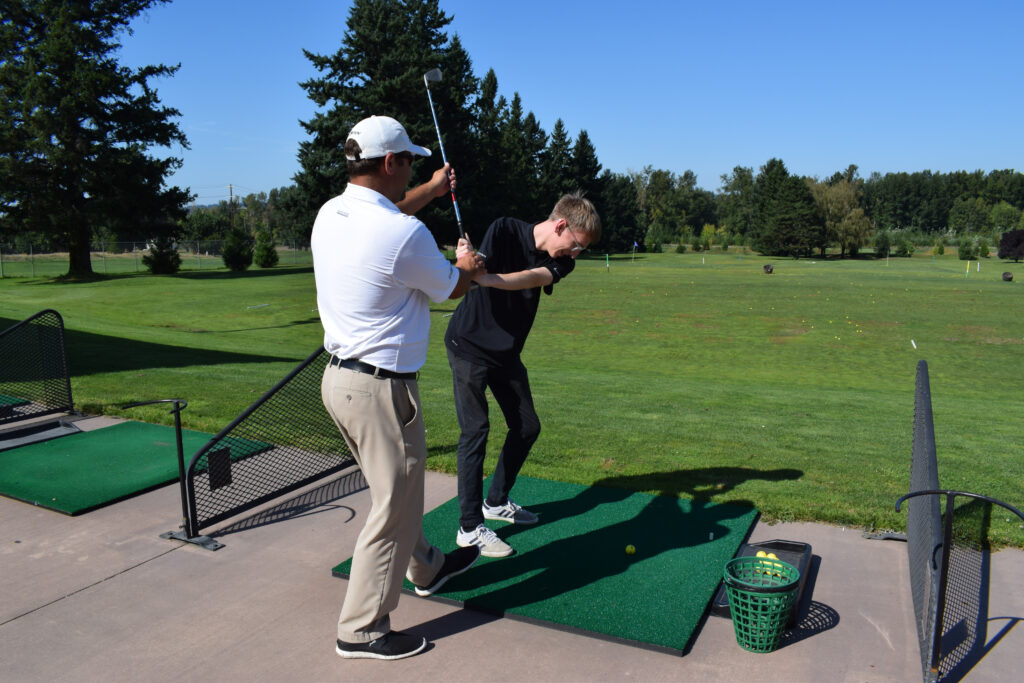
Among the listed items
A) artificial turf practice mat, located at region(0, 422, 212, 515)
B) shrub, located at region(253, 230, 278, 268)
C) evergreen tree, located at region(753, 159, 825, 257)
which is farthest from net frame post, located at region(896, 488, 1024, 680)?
evergreen tree, located at region(753, 159, 825, 257)

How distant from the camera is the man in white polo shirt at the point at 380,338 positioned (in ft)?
9.89

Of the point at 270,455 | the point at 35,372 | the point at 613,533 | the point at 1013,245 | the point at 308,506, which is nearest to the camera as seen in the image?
the point at 613,533

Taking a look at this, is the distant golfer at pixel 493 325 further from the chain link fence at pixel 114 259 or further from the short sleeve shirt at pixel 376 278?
the chain link fence at pixel 114 259

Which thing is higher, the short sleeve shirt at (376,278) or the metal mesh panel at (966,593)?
the short sleeve shirt at (376,278)

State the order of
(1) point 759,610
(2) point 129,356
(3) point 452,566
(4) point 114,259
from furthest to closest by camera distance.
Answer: (4) point 114,259, (2) point 129,356, (3) point 452,566, (1) point 759,610

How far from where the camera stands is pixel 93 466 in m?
5.84

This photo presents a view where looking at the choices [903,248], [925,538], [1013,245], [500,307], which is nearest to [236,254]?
[500,307]

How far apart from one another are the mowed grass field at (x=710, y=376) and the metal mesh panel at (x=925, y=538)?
0.85 meters

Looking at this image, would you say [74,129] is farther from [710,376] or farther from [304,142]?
[710,376]

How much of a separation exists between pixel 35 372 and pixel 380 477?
6389 millimetres

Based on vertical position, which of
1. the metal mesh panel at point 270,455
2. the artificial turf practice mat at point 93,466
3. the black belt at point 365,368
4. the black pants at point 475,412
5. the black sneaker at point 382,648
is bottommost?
the black sneaker at point 382,648

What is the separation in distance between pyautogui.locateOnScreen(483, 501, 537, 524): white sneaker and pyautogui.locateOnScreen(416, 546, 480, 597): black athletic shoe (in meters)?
0.71

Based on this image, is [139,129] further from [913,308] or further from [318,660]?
[318,660]

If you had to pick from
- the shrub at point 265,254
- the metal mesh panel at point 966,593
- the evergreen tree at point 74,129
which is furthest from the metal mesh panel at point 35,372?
the shrub at point 265,254
